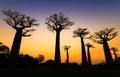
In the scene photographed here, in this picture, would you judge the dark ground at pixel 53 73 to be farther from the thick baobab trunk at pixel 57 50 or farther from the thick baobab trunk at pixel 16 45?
the thick baobab trunk at pixel 57 50

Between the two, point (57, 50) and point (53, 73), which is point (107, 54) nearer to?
point (57, 50)

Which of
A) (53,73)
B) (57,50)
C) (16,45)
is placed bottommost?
(53,73)

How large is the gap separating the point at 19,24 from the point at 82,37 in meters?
14.1

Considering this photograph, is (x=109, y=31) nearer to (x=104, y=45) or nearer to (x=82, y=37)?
(x=104, y=45)

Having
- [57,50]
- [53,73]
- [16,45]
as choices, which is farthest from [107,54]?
A: [53,73]

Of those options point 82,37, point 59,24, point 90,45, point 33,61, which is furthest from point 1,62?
point 90,45

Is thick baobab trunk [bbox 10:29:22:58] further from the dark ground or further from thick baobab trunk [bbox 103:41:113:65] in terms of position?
thick baobab trunk [bbox 103:41:113:65]

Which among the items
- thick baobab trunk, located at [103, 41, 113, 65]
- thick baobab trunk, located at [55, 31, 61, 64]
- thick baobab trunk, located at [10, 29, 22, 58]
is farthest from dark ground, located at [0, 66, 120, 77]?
thick baobab trunk, located at [103, 41, 113, 65]

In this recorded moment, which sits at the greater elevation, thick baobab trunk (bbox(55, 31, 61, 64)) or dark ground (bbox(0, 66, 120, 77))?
thick baobab trunk (bbox(55, 31, 61, 64))

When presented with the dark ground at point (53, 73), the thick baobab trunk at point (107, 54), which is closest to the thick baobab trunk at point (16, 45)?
the dark ground at point (53, 73)

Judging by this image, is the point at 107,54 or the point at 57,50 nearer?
the point at 57,50

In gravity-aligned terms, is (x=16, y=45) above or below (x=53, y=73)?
above

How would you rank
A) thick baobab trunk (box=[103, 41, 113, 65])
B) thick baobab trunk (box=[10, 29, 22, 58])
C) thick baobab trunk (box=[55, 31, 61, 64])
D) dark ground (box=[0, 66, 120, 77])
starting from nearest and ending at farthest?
dark ground (box=[0, 66, 120, 77]) < thick baobab trunk (box=[10, 29, 22, 58]) < thick baobab trunk (box=[55, 31, 61, 64]) < thick baobab trunk (box=[103, 41, 113, 65])

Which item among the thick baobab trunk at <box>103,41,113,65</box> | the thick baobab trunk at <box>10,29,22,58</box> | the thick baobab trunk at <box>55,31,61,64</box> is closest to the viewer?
the thick baobab trunk at <box>10,29,22,58</box>
